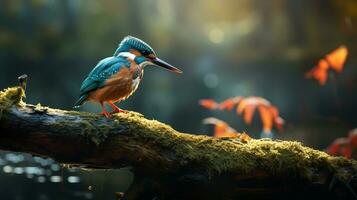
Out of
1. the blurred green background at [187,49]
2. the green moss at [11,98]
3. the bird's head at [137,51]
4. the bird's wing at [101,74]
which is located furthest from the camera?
the blurred green background at [187,49]

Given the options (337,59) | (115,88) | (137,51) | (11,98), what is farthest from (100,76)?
(337,59)

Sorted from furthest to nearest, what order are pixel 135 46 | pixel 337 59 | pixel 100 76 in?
1. pixel 337 59
2. pixel 135 46
3. pixel 100 76

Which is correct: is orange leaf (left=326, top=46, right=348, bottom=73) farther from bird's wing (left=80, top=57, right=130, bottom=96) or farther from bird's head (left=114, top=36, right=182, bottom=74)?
bird's wing (left=80, top=57, right=130, bottom=96)

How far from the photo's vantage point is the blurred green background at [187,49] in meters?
15.1

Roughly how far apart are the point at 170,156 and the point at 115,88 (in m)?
0.62

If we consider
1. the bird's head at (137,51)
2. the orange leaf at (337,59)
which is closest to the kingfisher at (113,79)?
the bird's head at (137,51)

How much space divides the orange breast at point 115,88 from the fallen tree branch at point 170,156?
264 millimetres

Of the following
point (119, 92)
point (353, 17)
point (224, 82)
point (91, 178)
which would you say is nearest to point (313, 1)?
point (224, 82)

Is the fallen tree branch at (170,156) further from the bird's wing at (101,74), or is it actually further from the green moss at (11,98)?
the bird's wing at (101,74)

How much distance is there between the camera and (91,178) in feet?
27.1

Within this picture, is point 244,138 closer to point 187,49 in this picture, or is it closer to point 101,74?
point 101,74

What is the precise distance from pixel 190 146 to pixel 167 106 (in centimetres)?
1251

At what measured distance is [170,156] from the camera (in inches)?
127

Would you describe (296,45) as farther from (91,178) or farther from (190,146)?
(190,146)
